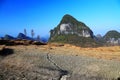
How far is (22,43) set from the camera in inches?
1240

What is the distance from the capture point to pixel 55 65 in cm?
2489

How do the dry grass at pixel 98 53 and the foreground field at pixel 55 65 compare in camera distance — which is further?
the dry grass at pixel 98 53

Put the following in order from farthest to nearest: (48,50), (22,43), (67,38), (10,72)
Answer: (67,38) < (22,43) < (48,50) < (10,72)

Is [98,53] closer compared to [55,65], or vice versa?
[55,65]

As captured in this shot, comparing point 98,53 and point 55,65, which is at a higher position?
point 98,53

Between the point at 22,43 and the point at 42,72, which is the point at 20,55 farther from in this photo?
the point at 22,43

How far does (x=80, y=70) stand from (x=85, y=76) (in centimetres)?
117

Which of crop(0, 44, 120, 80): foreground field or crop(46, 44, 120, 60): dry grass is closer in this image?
crop(0, 44, 120, 80): foreground field

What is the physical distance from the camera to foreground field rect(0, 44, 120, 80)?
22781 millimetres

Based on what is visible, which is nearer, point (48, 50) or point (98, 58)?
point (98, 58)

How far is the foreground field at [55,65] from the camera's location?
74.7 ft

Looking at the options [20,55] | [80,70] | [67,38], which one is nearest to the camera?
[80,70]

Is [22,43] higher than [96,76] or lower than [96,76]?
higher

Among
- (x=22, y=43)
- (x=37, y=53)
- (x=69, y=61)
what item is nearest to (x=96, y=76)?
(x=69, y=61)
